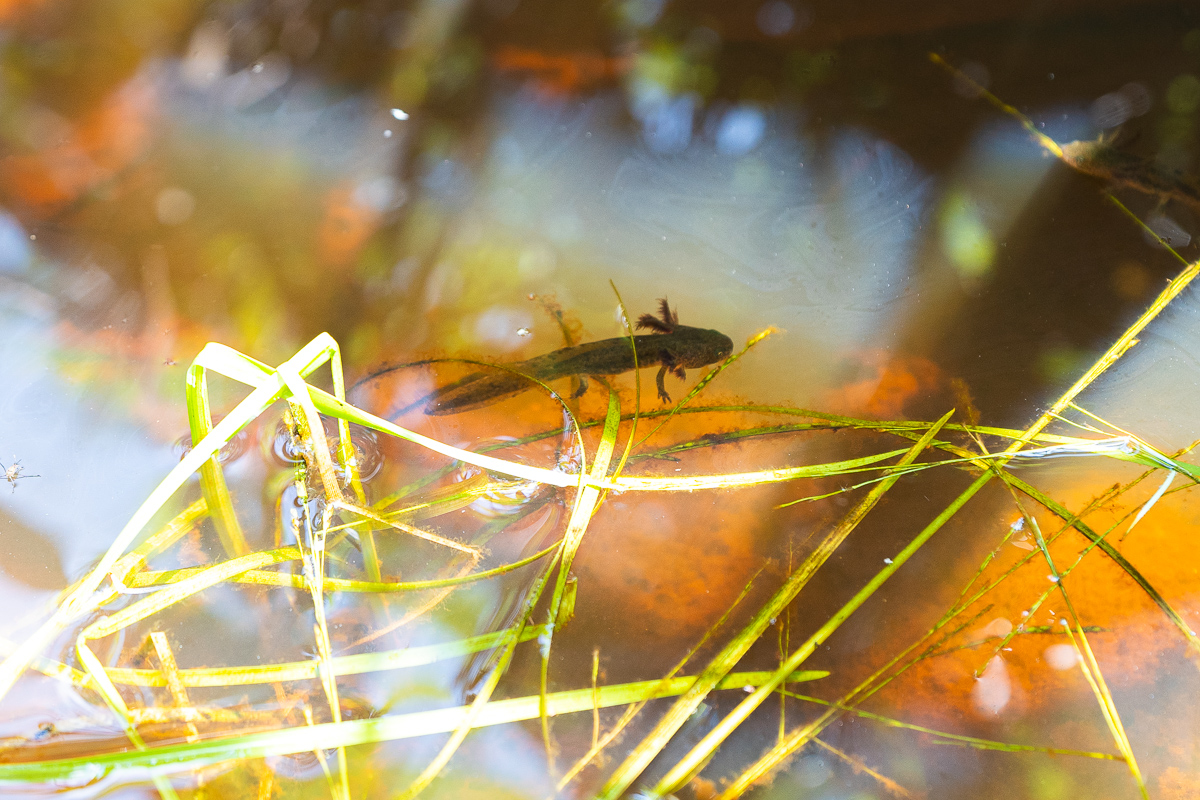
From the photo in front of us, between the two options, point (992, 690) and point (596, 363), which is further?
point (596, 363)

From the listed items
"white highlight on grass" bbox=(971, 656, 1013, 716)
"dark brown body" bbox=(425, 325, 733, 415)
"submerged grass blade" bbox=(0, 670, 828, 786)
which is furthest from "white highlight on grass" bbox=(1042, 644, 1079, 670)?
"dark brown body" bbox=(425, 325, 733, 415)

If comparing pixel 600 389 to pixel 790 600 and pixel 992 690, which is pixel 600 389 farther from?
pixel 992 690

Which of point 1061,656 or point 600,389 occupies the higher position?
point 600,389

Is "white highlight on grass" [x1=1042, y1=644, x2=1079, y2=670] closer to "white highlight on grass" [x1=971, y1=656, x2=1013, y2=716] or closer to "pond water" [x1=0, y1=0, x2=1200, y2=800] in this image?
"pond water" [x1=0, y1=0, x2=1200, y2=800]

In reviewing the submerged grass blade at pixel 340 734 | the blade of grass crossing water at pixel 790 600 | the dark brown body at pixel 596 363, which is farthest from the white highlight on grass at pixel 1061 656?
the dark brown body at pixel 596 363

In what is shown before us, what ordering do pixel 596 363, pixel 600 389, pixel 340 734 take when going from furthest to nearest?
pixel 596 363 < pixel 600 389 < pixel 340 734

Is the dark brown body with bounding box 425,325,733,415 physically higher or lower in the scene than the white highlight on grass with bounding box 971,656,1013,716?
higher

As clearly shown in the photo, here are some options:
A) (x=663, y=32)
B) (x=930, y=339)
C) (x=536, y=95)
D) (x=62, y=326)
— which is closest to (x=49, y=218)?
(x=62, y=326)

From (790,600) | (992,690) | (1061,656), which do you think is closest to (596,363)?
(790,600)

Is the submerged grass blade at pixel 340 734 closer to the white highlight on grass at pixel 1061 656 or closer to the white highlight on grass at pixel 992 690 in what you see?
the white highlight on grass at pixel 992 690
